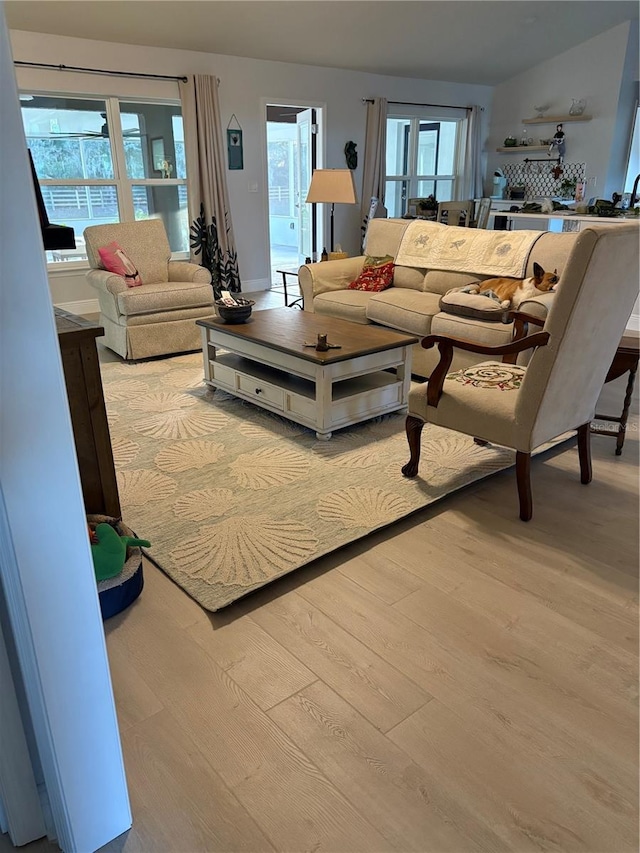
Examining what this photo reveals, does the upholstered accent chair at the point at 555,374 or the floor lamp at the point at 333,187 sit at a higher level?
the floor lamp at the point at 333,187

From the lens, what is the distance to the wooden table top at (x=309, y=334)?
321cm

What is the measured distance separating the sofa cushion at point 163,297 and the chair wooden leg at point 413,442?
250 cm

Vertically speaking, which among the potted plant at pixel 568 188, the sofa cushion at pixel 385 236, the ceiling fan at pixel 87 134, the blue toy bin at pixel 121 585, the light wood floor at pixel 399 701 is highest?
the ceiling fan at pixel 87 134

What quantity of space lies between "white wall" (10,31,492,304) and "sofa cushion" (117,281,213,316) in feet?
6.61

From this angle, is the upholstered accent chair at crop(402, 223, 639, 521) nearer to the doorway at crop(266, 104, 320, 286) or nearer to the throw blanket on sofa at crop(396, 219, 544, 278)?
the throw blanket on sofa at crop(396, 219, 544, 278)

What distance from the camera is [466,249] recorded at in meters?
4.45

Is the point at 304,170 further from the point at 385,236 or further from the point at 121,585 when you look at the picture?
the point at 121,585

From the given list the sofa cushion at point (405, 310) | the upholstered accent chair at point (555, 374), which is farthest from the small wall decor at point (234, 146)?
the upholstered accent chair at point (555, 374)

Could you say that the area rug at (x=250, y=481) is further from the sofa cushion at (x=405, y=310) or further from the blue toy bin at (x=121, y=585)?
the sofa cushion at (x=405, y=310)

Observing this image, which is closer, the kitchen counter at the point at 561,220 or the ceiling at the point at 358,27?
the ceiling at the point at 358,27

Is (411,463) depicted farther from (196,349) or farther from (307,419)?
(196,349)

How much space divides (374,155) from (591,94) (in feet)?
9.29

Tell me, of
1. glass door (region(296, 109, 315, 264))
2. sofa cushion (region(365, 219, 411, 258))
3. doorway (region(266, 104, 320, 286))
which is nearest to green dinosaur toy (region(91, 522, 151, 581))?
sofa cushion (region(365, 219, 411, 258))

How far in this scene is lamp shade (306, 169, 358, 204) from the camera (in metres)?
5.03
